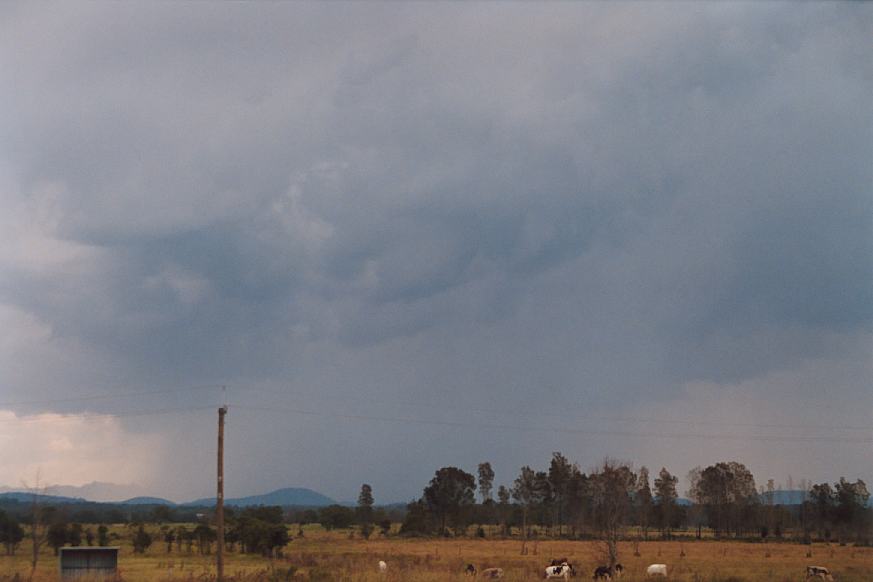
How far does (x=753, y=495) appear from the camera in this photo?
151125 millimetres

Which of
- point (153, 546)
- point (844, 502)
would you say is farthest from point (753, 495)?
point (153, 546)

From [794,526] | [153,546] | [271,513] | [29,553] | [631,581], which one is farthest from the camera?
[794,526]

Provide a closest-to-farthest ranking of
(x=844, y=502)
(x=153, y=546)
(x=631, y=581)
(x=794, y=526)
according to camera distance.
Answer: (x=631, y=581), (x=153, y=546), (x=844, y=502), (x=794, y=526)

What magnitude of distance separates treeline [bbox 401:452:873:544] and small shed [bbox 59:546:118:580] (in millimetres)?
80305

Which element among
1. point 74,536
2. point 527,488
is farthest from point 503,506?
point 74,536

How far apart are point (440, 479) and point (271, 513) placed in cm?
4817

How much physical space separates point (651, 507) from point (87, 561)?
378 feet

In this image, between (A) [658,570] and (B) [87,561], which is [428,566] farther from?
(B) [87,561]

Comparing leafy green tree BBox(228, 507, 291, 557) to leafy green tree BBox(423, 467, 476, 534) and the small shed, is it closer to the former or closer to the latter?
the small shed

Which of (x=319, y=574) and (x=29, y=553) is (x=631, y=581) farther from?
(x=29, y=553)

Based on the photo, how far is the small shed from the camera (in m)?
49.1

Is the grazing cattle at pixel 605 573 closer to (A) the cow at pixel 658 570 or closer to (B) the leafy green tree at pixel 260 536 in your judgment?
(A) the cow at pixel 658 570

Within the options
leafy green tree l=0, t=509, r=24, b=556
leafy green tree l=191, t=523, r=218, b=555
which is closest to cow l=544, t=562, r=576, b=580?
leafy green tree l=191, t=523, r=218, b=555

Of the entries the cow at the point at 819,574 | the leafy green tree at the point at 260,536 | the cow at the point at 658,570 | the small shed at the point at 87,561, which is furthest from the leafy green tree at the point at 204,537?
the cow at the point at 819,574
